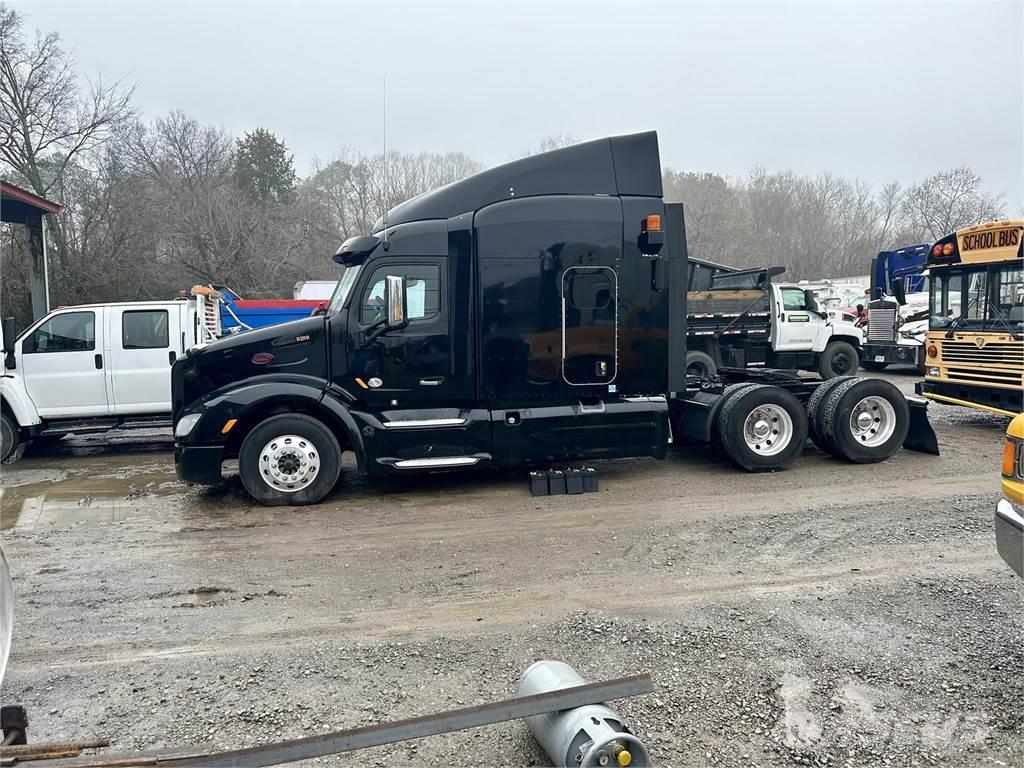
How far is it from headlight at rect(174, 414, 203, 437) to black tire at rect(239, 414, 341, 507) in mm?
528

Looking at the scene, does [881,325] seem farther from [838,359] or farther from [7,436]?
[7,436]

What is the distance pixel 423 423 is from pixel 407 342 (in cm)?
83

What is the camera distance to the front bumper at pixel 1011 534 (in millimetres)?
3624

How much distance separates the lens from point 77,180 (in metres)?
25.8

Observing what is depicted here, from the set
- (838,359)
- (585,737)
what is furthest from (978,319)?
(585,737)

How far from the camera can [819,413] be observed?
8336 millimetres

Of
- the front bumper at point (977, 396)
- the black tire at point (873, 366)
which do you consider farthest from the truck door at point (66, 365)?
the black tire at point (873, 366)

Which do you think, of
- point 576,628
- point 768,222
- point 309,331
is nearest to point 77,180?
point 309,331

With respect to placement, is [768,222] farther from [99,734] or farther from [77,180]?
[99,734]

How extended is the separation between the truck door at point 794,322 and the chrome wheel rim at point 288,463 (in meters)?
12.8

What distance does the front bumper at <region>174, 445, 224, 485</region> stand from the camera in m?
6.84

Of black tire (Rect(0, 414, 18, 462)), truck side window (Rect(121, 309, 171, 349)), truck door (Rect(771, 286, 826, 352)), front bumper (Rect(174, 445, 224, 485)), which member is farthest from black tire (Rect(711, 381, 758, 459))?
truck door (Rect(771, 286, 826, 352))

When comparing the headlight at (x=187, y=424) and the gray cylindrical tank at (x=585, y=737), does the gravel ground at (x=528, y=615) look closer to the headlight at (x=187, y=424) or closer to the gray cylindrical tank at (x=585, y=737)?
the gray cylindrical tank at (x=585, y=737)

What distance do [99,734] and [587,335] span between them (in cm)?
535
